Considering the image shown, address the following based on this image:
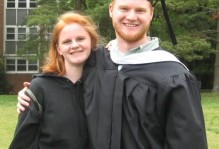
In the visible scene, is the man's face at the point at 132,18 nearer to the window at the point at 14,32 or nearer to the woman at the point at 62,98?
the woman at the point at 62,98

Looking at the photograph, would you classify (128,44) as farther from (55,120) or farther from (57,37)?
(55,120)

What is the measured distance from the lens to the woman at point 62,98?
2631 millimetres

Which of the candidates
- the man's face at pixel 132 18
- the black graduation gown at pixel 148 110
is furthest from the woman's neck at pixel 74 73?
the man's face at pixel 132 18

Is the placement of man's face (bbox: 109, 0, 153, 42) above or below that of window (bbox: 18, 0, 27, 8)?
below

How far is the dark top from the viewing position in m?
2.63

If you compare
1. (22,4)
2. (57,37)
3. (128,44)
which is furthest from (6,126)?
(22,4)

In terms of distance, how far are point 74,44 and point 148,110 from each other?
0.62m

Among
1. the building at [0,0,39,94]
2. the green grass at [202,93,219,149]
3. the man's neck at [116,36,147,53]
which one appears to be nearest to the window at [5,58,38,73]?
the building at [0,0,39,94]

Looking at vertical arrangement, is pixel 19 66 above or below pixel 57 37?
below

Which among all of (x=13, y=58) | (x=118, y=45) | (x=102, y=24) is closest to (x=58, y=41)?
(x=118, y=45)

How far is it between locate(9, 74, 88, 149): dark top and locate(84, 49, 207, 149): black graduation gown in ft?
0.43

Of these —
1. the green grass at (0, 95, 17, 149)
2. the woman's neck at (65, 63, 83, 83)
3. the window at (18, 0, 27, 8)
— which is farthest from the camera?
the window at (18, 0, 27, 8)

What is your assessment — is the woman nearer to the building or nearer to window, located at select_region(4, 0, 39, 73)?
the building

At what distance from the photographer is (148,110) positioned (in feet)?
7.80
